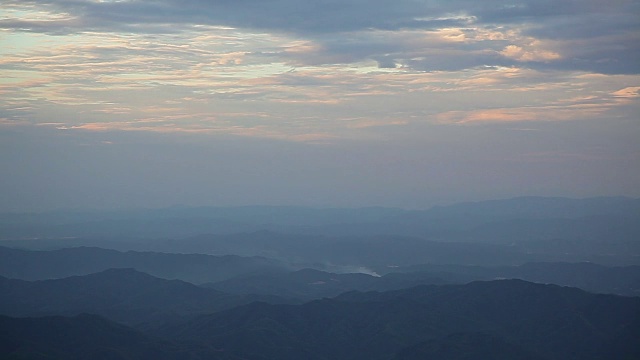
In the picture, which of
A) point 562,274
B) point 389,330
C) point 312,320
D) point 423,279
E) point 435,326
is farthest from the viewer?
point 562,274

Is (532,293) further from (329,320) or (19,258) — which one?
(19,258)

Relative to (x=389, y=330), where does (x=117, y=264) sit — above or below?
below

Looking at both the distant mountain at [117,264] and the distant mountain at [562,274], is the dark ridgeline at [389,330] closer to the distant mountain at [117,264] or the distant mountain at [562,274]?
the distant mountain at [562,274]

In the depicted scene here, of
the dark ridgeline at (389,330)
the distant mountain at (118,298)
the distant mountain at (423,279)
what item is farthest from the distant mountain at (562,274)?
the distant mountain at (118,298)

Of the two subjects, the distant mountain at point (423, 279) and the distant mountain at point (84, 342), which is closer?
the distant mountain at point (84, 342)

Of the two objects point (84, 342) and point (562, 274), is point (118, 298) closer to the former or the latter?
point (84, 342)

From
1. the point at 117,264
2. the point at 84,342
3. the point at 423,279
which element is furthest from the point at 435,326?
the point at 117,264

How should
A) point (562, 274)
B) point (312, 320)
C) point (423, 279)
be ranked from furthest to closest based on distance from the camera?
point (562, 274) < point (423, 279) < point (312, 320)

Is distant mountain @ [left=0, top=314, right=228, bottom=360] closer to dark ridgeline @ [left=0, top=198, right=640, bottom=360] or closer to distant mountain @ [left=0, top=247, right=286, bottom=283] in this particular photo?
dark ridgeline @ [left=0, top=198, right=640, bottom=360]

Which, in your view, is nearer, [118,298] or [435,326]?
[435,326]
